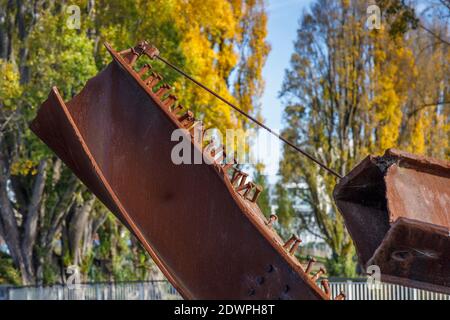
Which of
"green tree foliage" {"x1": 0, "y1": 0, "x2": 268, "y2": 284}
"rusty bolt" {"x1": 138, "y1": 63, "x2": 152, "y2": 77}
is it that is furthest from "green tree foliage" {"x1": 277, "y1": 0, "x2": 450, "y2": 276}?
"rusty bolt" {"x1": 138, "y1": 63, "x2": 152, "y2": 77}

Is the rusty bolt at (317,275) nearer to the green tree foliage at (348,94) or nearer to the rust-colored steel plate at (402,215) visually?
the rust-colored steel plate at (402,215)

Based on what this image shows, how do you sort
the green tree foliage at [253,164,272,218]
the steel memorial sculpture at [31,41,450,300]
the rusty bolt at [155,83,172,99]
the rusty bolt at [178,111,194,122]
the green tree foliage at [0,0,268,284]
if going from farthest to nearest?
the green tree foliage at [253,164,272,218] → the green tree foliage at [0,0,268,284] → the rusty bolt at [155,83,172,99] → the rusty bolt at [178,111,194,122] → the steel memorial sculpture at [31,41,450,300]

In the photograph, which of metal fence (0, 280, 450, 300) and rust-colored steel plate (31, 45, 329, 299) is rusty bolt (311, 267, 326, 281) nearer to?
rust-colored steel plate (31, 45, 329, 299)

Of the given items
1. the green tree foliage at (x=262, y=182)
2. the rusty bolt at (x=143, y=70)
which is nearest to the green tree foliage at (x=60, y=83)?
the green tree foliage at (x=262, y=182)

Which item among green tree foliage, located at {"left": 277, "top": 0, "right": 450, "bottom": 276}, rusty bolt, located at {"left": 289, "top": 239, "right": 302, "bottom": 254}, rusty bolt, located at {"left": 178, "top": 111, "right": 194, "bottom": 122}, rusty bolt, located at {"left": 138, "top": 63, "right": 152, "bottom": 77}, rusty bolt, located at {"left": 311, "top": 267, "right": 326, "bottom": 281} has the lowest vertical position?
rusty bolt, located at {"left": 311, "top": 267, "right": 326, "bottom": 281}

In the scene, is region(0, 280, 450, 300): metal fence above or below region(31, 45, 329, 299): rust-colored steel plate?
below

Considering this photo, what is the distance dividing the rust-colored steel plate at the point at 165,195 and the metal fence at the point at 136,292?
41.2 ft

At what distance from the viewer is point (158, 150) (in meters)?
4.24

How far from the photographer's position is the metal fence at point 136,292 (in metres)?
17.4

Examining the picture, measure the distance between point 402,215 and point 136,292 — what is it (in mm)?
16433

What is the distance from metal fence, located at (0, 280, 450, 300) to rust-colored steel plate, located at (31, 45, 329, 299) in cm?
1257

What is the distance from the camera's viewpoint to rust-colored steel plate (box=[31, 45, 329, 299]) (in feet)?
13.0
